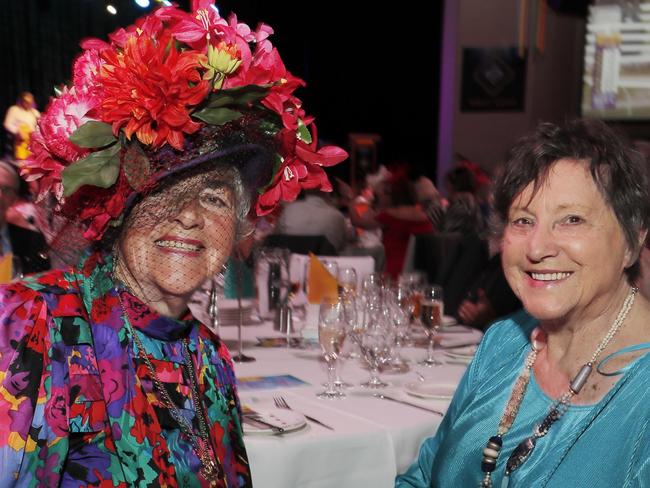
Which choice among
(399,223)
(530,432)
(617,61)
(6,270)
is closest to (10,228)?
(6,270)

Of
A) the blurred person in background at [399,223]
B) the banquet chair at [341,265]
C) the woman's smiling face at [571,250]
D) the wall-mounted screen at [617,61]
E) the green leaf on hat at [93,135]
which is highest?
the wall-mounted screen at [617,61]

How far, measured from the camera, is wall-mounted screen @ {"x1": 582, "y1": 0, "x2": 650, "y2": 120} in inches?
446

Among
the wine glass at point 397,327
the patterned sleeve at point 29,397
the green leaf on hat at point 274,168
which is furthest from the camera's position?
the wine glass at point 397,327

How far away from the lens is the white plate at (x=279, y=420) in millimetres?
2119

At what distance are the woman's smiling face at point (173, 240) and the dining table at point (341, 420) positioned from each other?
65 cm

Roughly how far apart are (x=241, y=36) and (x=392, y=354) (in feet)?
5.08

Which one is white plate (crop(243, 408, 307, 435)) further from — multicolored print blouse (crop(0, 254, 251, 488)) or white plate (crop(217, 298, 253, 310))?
white plate (crop(217, 298, 253, 310))

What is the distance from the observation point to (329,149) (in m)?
1.86

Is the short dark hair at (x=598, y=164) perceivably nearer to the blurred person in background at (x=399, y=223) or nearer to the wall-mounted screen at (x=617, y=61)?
the blurred person in background at (x=399, y=223)

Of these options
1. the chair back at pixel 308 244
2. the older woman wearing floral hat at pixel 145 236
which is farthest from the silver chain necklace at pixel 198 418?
the chair back at pixel 308 244

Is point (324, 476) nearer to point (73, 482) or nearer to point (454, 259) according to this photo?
point (73, 482)

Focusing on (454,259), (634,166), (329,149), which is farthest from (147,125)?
(454,259)

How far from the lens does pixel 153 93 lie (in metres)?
1.52

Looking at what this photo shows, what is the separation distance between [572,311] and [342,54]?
47.0 ft
